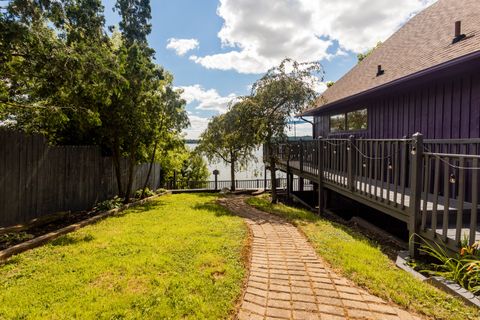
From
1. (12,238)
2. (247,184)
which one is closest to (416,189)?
(12,238)

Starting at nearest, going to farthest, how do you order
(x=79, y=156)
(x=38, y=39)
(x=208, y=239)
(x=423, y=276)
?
(x=423, y=276), (x=38, y=39), (x=208, y=239), (x=79, y=156)

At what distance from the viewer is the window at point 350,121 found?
8.93 m

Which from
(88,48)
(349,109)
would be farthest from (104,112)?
(349,109)

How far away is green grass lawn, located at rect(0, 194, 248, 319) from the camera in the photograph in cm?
271

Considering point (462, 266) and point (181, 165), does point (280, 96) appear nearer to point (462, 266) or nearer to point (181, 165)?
point (462, 266)

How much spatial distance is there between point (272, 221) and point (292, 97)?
4700mm

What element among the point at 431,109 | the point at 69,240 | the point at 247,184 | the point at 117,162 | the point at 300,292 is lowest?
the point at 247,184

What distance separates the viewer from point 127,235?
528 cm

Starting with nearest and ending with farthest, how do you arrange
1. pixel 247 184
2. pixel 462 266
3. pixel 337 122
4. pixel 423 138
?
pixel 462 266 → pixel 423 138 → pixel 337 122 → pixel 247 184

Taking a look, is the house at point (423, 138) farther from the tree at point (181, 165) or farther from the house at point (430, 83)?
the tree at point (181, 165)

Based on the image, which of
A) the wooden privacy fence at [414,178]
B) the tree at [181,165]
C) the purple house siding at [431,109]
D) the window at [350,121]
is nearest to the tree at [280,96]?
the wooden privacy fence at [414,178]

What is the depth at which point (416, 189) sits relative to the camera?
3.98 meters

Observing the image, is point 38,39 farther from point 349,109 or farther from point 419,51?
point 349,109

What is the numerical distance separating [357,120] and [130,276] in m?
8.46
